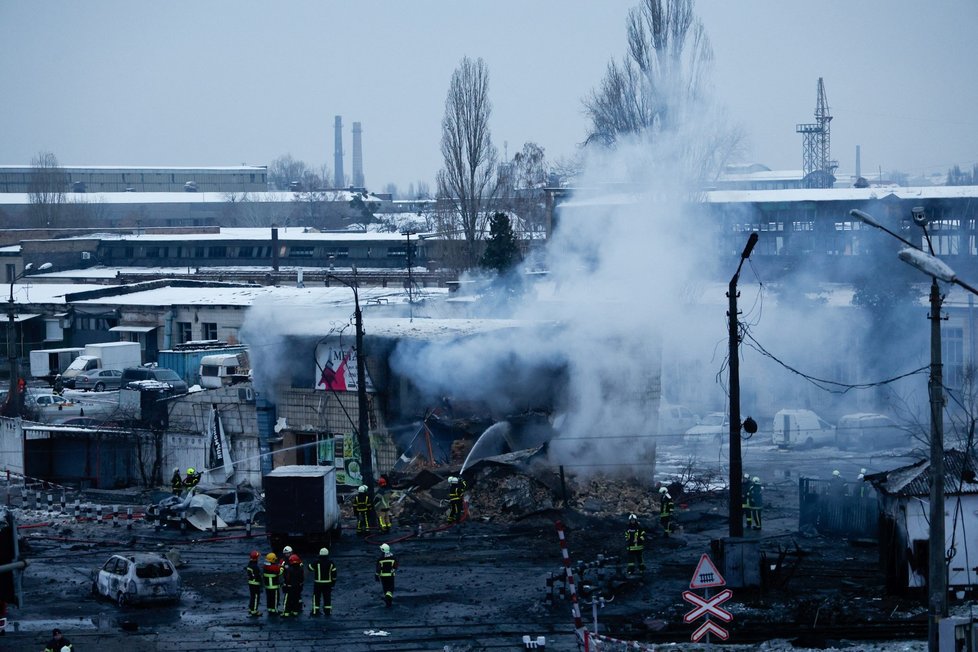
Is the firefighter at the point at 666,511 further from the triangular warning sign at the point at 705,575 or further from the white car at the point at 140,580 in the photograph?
the white car at the point at 140,580

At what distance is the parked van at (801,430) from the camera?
3262 centimetres

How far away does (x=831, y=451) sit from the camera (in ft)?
105

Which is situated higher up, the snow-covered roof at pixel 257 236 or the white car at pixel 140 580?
the snow-covered roof at pixel 257 236

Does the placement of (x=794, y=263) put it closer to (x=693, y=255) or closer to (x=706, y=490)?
(x=693, y=255)

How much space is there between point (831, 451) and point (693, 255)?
22.9ft

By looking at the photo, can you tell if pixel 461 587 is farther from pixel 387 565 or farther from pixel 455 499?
pixel 455 499

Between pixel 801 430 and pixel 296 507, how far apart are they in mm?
17569

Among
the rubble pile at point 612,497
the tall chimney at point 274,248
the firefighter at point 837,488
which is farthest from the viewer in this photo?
the tall chimney at point 274,248

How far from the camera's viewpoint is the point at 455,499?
76.0ft

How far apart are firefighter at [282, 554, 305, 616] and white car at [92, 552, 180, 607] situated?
2.18 m

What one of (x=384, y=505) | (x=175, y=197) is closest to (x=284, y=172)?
(x=175, y=197)

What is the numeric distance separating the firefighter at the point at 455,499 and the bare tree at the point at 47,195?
75885mm

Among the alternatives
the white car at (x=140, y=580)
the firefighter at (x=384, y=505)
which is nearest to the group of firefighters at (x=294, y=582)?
the white car at (x=140, y=580)

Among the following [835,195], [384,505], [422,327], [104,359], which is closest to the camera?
[384,505]
